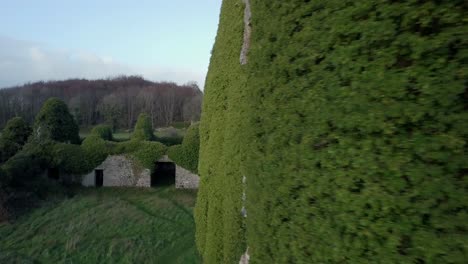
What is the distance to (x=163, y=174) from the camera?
97.0 ft

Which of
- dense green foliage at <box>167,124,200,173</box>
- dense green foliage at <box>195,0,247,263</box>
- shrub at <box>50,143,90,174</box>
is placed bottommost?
shrub at <box>50,143,90,174</box>

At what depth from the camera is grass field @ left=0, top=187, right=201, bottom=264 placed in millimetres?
13094

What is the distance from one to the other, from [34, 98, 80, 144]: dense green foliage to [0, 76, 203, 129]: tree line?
84.1 feet

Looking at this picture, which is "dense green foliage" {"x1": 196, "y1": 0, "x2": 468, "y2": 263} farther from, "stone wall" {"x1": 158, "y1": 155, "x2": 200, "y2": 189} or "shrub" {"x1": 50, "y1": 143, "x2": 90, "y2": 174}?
"shrub" {"x1": 50, "y1": 143, "x2": 90, "y2": 174}

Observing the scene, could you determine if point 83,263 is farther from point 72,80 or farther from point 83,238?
point 72,80

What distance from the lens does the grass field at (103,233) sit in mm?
13094

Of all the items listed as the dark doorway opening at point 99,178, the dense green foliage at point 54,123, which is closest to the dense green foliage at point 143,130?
the dense green foliage at point 54,123

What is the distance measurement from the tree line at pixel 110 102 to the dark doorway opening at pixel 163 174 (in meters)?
24.7

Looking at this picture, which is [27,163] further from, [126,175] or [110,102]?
[110,102]

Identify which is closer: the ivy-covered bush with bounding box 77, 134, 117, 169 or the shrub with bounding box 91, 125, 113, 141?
the ivy-covered bush with bounding box 77, 134, 117, 169

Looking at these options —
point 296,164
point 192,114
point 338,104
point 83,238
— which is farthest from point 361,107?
point 192,114

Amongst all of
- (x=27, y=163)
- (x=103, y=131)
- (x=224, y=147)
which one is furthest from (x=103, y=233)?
(x=103, y=131)

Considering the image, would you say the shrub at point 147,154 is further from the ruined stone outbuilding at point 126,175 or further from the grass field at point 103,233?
the grass field at point 103,233

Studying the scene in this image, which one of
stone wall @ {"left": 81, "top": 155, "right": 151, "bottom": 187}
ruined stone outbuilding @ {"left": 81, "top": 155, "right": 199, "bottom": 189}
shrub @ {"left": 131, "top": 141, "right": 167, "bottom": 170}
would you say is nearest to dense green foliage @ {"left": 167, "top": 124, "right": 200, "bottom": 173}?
ruined stone outbuilding @ {"left": 81, "top": 155, "right": 199, "bottom": 189}
